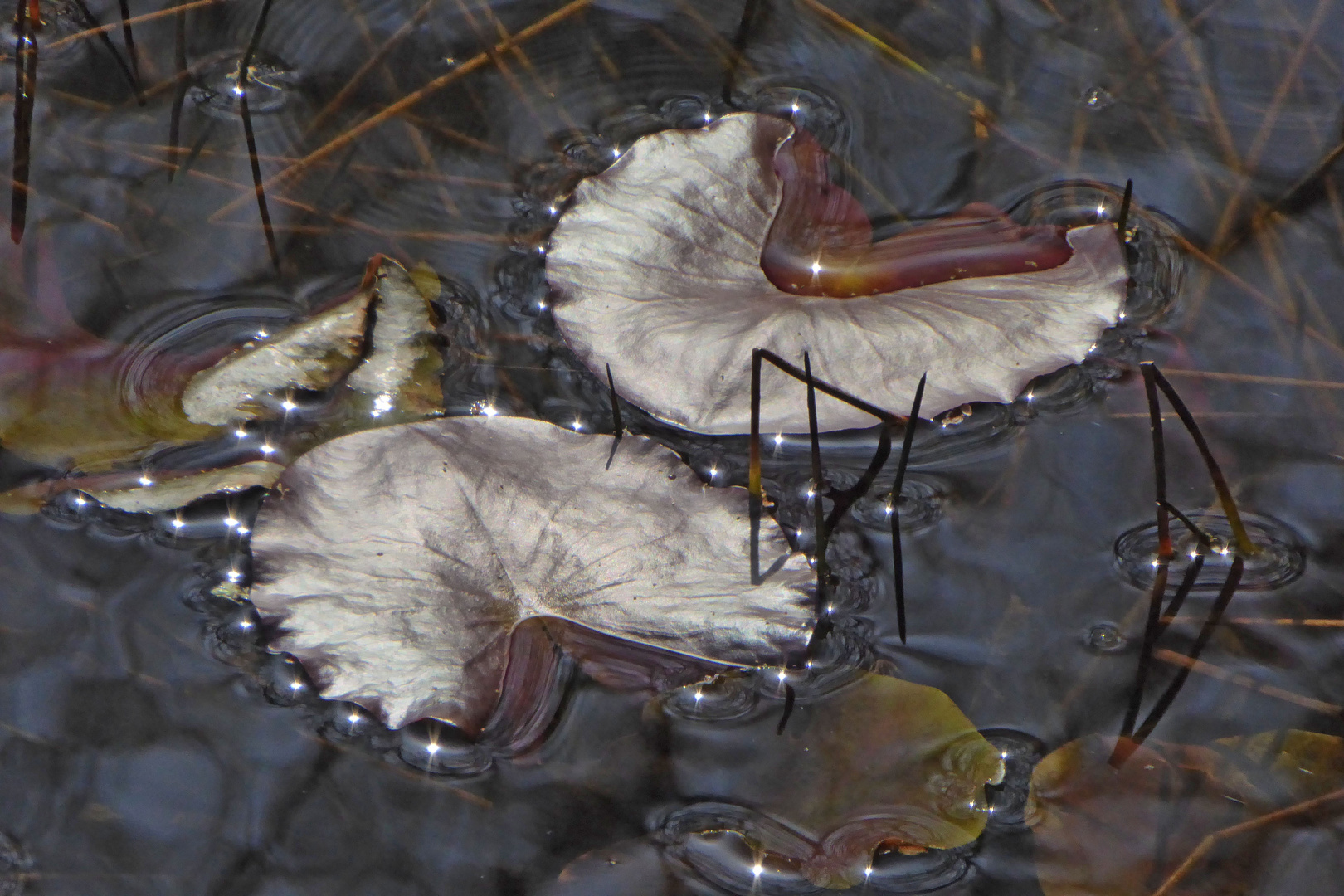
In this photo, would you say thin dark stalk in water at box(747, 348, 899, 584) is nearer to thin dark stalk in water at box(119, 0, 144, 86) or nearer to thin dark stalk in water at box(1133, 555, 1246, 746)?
thin dark stalk in water at box(1133, 555, 1246, 746)

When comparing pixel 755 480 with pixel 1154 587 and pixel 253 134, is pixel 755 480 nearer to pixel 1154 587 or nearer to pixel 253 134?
pixel 1154 587

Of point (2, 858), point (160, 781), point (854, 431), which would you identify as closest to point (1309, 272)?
point (854, 431)

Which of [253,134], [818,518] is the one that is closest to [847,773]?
[818,518]

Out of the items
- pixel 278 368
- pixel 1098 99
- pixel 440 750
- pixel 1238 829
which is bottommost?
pixel 1238 829

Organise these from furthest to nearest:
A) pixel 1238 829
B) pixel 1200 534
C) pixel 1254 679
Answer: pixel 1200 534 < pixel 1254 679 < pixel 1238 829

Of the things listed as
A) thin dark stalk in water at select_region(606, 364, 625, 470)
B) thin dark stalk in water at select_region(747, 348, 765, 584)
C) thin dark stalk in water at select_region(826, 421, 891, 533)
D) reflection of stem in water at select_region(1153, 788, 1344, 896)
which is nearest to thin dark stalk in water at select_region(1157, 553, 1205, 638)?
reflection of stem in water at select_region(1153, 788, 1344, 896)

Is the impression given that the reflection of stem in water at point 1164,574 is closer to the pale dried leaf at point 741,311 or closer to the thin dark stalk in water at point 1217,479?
the thin dark stalk in water at point 1217,479

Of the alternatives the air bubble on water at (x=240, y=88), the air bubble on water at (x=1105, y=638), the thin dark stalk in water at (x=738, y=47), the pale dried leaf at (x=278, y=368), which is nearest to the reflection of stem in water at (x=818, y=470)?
the air bubble on water at (x=1105, y=638)

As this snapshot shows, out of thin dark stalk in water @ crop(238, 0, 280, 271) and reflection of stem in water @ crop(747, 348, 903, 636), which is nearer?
reflection of stem in water @ crop(747, 348, 903, 636)
